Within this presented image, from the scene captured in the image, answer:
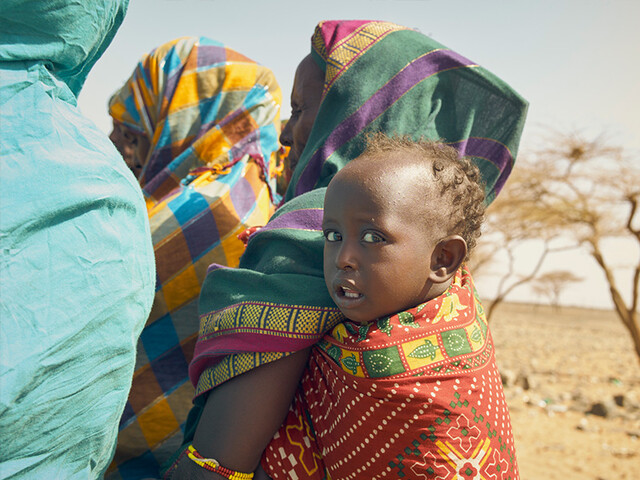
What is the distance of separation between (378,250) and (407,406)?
400 mm

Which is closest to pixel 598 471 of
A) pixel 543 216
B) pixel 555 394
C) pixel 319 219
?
pixel 555 394

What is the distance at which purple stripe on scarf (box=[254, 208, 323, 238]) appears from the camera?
5.60ft

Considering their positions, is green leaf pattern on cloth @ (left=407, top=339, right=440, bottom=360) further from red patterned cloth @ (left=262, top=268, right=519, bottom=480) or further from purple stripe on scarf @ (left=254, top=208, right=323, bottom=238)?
purple stripe on scarf @ (left=254, top=208, right=323, bottom=238)

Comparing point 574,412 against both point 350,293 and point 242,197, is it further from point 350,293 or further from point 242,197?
point 350,293

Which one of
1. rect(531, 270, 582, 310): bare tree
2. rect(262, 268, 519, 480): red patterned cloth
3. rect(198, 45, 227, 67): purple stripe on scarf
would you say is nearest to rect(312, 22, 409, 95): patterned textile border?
rect(262, 268, 519, 480): red patterned cloth

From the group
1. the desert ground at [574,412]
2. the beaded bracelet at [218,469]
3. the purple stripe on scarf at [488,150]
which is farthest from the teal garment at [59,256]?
the desert ground at [574,412]

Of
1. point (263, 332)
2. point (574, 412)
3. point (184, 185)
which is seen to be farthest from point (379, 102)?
point (574, 412)

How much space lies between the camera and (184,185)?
287cm

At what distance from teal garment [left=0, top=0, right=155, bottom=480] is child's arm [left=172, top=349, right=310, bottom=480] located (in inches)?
11.1

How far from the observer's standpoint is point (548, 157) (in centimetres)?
1399

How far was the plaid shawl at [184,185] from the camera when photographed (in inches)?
93.3

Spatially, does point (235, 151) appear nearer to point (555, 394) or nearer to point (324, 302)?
point (324, 302)

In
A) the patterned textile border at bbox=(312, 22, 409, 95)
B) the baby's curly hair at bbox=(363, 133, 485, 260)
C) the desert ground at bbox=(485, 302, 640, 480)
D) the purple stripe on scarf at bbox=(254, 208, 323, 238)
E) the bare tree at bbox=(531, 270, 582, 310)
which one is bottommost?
the bare tree at bbox=(531, 270, 582, 310)

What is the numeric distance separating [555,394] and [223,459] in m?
13.4
